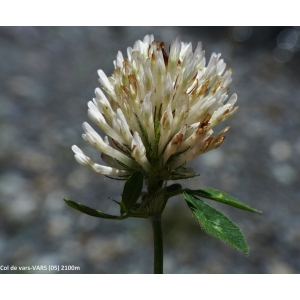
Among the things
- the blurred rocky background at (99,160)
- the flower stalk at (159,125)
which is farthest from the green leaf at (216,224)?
the blurred rocky background at (99,160)

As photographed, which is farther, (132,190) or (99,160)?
(99,160)

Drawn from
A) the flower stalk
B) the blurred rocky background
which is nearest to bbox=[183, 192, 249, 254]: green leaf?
the flower stalk

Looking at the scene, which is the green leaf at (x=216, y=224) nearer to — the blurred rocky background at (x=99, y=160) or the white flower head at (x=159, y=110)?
the white flower head at (x=159, y=110)

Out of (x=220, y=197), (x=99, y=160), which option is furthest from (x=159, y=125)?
(x=99, y=160)

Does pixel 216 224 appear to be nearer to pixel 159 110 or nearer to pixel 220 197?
pixel 220 197

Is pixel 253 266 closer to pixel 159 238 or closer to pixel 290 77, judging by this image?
pixel 290 77

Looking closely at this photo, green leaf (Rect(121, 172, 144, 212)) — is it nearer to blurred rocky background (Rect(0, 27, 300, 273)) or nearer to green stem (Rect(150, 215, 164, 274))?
green stem (Rect(150, 215, 164, 274))
